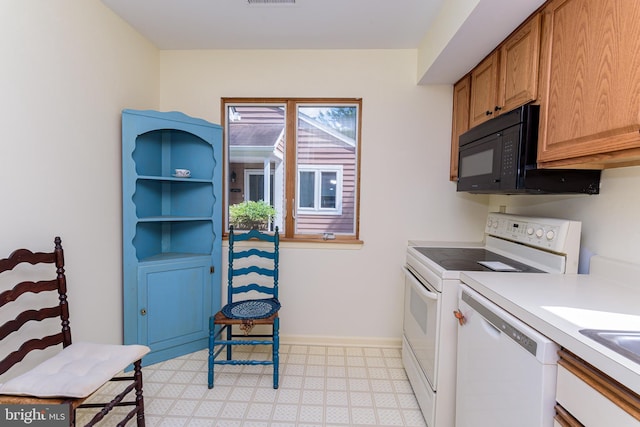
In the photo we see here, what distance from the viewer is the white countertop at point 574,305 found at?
2.43ft

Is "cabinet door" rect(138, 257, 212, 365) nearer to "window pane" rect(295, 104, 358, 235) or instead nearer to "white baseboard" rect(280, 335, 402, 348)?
"white baseboard" rect(280, 335, 402, 348)

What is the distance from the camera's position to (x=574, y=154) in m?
1.21

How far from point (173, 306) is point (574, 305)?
2.31 metres

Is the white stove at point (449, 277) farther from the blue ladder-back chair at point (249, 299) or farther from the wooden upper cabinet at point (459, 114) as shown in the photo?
the blue ladder-back chair at point (249, 299)

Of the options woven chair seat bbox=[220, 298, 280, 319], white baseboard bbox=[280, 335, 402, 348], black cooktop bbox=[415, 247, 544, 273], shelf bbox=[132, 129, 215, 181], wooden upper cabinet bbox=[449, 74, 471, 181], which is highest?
wooden upper cabinet bbox=[449, 74, 471, 181]

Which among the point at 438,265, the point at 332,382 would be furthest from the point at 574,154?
the point at 332,382

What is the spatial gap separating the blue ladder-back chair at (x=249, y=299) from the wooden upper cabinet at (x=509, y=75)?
64.8 inches

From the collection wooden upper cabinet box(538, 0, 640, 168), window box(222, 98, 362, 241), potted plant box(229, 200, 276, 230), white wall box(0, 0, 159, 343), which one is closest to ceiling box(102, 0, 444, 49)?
white wall box(0, 0, 159, 343)

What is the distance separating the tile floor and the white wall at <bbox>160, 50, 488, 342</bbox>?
0.30 m

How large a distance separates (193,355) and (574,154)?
262cm

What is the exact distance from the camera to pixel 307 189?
8.40ft

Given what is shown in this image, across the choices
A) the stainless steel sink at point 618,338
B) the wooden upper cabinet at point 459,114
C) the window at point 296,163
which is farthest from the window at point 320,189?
the stainless steel sink at point 618,338

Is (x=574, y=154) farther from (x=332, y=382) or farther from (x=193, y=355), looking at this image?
(x=193, y=355)

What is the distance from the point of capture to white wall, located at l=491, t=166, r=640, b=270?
131 centimetres
